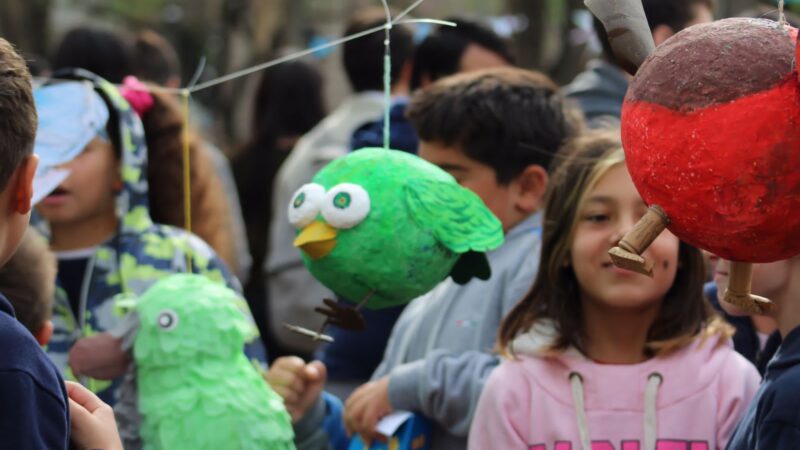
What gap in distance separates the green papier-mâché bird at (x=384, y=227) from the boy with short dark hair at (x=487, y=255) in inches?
18.4

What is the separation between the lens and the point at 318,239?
7.31 feet

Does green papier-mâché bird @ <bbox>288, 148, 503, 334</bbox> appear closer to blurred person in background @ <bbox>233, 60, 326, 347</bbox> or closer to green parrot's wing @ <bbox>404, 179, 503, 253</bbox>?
green parrot's wing @ <bbox>404, 179, 503, 253</bbox>

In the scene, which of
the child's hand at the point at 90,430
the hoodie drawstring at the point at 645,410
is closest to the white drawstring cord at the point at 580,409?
the hoodie drawstring at the point at 645,410

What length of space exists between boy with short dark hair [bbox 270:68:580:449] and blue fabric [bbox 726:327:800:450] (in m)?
0.76

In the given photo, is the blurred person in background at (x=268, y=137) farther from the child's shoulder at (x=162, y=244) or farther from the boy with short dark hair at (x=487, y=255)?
the boy with short dark hair at (x=487, y=255)

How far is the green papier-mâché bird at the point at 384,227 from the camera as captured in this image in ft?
7.30

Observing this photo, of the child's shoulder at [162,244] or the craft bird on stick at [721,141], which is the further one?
the child's shoulder at [162,244]

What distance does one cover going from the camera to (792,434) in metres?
1.88

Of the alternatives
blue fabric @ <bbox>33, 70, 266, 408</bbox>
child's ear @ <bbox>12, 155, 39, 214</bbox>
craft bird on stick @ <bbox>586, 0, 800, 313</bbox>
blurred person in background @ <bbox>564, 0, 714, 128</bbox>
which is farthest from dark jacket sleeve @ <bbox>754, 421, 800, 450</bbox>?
blurred person in background @ <bbox>564, 0, 714, 128</bbox>

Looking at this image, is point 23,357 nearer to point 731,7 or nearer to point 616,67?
point 616,67

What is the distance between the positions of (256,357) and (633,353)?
94cm

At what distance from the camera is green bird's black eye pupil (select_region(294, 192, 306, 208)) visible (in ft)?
7.44

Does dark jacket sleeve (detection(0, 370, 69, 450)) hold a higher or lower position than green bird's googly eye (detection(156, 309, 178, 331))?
higher

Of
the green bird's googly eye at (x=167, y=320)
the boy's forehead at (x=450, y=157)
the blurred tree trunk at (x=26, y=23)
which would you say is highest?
the boy's forehead at (x=450, y=157)
